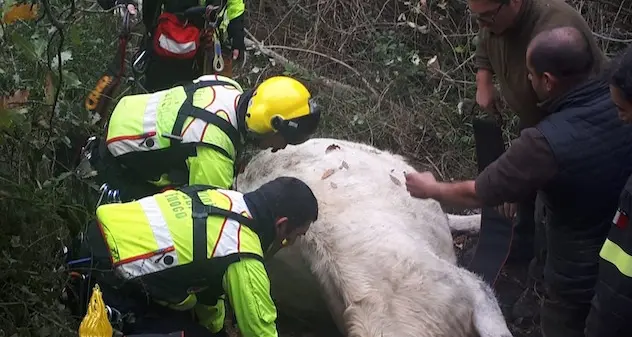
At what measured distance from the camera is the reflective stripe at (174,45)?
16.6 ft

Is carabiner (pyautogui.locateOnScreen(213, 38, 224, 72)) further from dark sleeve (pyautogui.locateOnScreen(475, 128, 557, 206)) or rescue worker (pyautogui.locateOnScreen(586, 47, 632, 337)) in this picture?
rescue worker (pyautogui.locateOnScreen(586, 47, 632, 337))

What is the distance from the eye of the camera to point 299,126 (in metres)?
3.89

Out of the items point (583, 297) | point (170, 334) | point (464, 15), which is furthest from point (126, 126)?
point (464, 15)

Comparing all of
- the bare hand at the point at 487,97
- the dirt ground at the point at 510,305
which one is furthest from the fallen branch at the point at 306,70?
the bare hand at the point at 487,97

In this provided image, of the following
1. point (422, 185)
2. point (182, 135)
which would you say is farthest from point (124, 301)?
point (422, 185)

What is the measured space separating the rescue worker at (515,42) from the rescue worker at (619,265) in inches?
36.6

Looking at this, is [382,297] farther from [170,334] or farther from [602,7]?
[602,7]

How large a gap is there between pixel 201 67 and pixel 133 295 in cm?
227

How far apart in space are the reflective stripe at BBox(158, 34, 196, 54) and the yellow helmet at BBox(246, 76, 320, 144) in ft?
4.40

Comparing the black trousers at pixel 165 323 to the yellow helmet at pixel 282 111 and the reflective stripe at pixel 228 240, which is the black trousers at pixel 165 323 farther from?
the yellow helmet at pixel 282 111

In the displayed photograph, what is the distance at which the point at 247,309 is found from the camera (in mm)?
3074

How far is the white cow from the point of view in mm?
3518

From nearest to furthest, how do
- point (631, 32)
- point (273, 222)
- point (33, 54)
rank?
point (33, 54) < point (273, 222) < point (631, 32)

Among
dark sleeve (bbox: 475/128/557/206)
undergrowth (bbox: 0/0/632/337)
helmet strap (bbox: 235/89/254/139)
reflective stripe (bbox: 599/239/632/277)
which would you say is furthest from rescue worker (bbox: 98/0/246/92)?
reflective stripe (bbox: 599/239/632/277)
